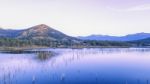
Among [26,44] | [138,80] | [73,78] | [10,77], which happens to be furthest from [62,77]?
[26,44]

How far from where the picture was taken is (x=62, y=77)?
55.5 m

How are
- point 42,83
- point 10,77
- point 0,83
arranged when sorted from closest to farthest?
point 0,83 → point 42,83 → point 10,77

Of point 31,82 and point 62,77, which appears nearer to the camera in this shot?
point 31,82

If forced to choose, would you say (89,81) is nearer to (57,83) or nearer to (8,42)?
(57,83)

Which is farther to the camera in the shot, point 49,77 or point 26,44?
point 26,44

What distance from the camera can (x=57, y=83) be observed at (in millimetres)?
49188

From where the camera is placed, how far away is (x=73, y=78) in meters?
54.5

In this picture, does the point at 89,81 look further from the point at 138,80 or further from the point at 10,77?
the point at 10,77

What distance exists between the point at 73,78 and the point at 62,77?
8.77 ft

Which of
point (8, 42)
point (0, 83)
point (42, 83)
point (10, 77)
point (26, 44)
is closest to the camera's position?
point (0, 83)

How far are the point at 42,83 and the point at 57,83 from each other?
2.94 metres

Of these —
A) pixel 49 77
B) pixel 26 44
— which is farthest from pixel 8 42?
pixel 49 77

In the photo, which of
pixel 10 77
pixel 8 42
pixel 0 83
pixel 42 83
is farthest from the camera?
pixel 8 42

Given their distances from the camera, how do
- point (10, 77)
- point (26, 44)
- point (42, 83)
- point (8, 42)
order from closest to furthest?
point (42, 83)
point (10, 77)
point (8, 42)
point (26, 44)
